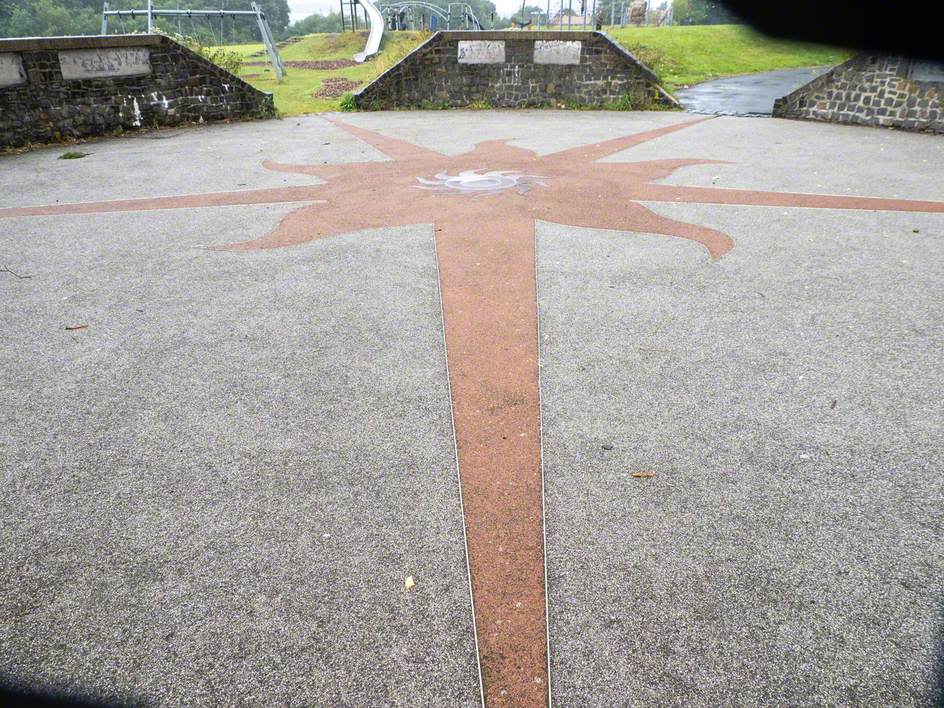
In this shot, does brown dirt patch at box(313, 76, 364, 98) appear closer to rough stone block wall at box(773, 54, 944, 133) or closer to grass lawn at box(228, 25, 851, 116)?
grass lawn at box(228, 25, 851, 116)

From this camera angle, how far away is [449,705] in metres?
2.00

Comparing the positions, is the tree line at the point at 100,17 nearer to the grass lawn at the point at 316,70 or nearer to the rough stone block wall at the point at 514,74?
the grass lawn at the point at 316,70

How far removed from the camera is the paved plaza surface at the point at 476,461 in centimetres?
215

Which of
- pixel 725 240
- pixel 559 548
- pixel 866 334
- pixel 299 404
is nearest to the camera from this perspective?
pixel 559 548

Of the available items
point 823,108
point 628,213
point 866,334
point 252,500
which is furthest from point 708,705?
point 823,108

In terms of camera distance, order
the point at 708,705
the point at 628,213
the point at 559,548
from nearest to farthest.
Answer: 1. the point at 708,705
2. the point at 559,548
3. the point at 628,213

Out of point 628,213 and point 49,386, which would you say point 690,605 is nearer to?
point 49,386

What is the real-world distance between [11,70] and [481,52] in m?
9.54

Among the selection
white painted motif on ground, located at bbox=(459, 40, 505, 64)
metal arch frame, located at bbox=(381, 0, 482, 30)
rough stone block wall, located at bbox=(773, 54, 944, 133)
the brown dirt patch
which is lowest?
rough stone block wall, located at bbox=(773, 54, 944, 133)

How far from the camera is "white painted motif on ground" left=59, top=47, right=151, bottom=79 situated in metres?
11.1

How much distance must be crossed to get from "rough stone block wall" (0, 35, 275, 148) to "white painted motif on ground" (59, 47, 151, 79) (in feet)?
0.06

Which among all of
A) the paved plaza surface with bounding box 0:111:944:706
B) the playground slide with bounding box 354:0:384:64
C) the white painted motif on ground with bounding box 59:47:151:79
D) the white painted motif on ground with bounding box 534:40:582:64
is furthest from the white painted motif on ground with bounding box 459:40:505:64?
the playground slide with bounding box 354:0:384:64

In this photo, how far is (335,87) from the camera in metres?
20.4

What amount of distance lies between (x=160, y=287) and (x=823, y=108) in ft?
43.5
